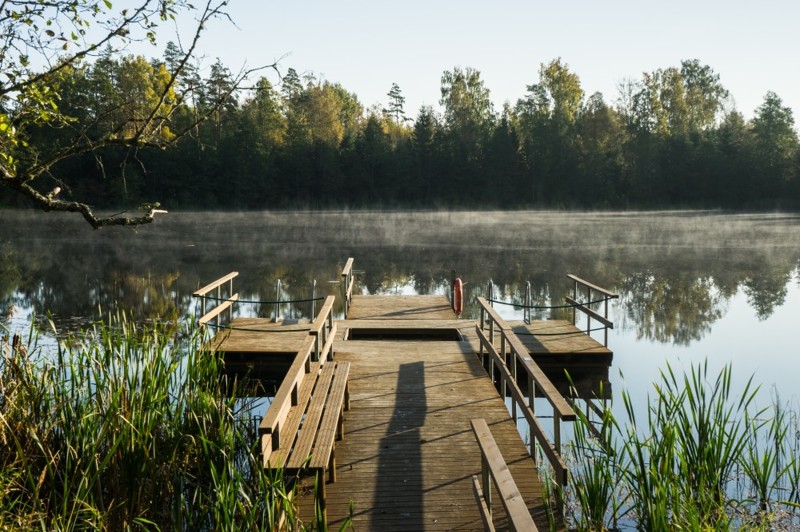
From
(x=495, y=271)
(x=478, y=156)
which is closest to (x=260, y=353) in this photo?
(x=495, y=271)

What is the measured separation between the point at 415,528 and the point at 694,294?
714 inches

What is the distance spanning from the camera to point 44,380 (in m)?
6.55

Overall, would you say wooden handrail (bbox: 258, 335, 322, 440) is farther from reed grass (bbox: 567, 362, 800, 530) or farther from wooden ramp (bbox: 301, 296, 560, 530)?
reed grass (bbox: 567, 362, 800, 530)

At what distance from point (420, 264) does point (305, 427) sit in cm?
2253

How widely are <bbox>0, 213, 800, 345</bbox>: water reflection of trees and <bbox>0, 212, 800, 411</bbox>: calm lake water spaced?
0.07 metres

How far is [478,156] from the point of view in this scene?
72000 millimetres

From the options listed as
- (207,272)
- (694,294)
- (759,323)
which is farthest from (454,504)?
(207,272)

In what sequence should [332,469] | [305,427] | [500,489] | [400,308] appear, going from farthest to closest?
[400,308] < [332,469] < [305,427] < [500,489]

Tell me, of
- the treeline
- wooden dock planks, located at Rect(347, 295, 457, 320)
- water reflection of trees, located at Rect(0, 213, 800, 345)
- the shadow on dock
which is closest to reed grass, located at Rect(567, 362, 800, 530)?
the shadow on dock

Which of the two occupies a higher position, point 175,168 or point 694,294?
point 175,168

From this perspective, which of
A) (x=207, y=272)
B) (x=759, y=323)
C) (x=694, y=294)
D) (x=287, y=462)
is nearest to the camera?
(x=287, y=462)

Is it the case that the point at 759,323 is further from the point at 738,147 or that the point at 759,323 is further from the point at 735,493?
the point at 738,147

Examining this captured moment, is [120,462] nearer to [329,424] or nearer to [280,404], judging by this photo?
[280,404]

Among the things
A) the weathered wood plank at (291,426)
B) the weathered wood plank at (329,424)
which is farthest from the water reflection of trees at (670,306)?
the weathered wood plank at (291,426)
